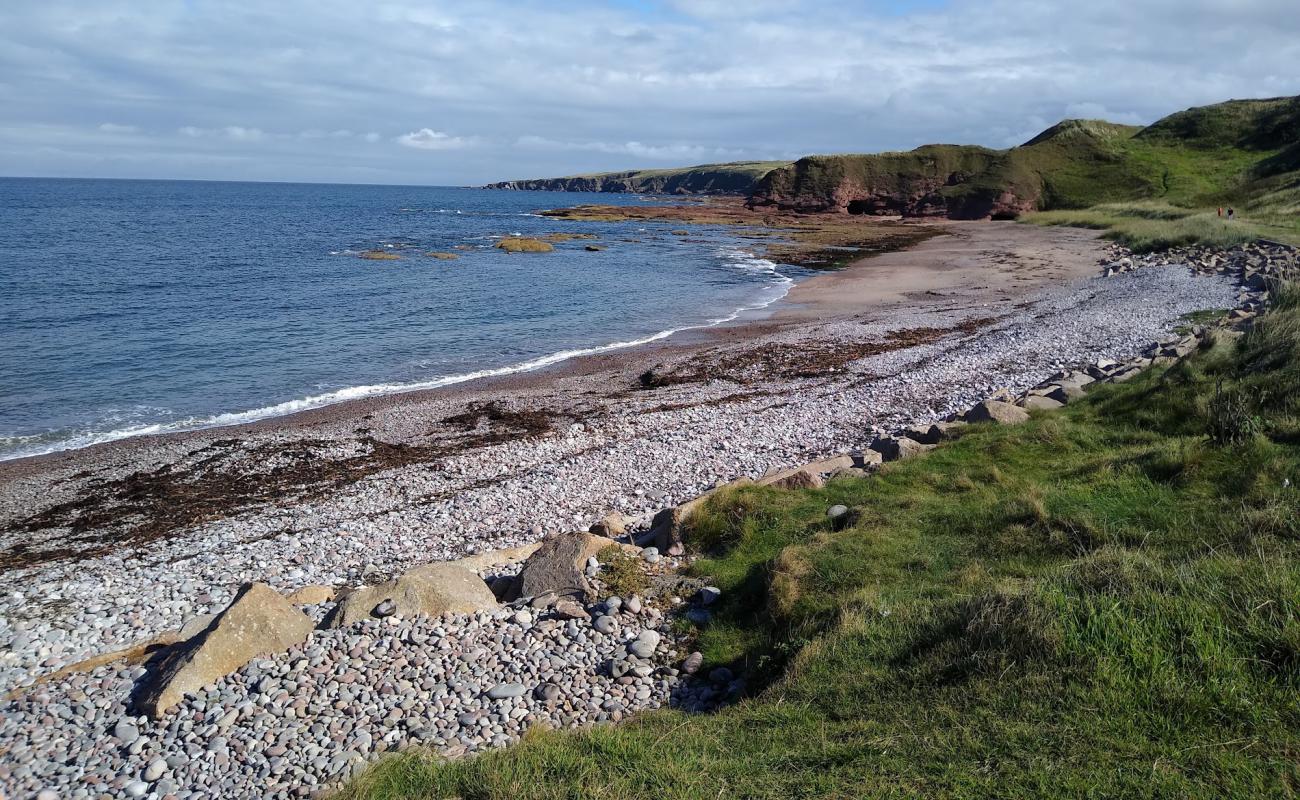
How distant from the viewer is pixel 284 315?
35.2 m

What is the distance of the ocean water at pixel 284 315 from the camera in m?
22.9

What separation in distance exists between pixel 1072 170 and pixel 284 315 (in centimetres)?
9925

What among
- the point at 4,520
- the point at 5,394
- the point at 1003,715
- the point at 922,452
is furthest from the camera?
the point at 5,394

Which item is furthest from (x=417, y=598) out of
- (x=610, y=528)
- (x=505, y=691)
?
(x=610, y=528)

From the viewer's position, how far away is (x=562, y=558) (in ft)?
32.9

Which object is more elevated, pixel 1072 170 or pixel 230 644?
pixel 1072 170

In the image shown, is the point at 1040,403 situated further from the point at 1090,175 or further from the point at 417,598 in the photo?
the point at 1090,175

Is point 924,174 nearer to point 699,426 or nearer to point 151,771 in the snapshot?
point 699,426

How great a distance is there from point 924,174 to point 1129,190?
26.9m

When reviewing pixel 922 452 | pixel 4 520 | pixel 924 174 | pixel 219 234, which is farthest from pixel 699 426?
pixel 924 174

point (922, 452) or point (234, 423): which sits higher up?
point (922, 452)

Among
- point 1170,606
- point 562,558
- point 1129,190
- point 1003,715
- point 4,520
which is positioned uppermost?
point 1129,190

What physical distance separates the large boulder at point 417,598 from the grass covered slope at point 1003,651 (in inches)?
117

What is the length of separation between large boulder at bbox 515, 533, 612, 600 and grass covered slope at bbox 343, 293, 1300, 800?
Answer: 160 cm
